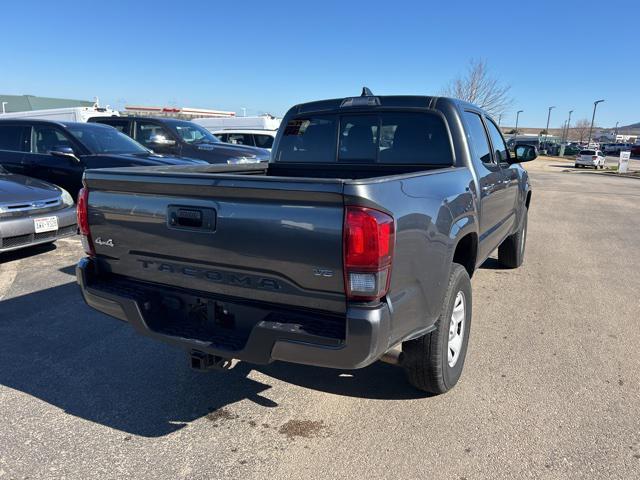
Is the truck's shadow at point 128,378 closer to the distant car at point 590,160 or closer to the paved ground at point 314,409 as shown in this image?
the paved ground at point 314,409

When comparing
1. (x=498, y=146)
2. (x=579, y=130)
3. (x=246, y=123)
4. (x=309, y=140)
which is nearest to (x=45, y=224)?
(x=309, y=140)

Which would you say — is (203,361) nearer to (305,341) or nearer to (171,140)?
(305,341)

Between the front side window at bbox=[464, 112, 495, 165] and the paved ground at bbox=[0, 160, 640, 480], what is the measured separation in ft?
4.97

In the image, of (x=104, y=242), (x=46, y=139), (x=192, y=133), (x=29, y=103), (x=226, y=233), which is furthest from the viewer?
(x=29, y=103)

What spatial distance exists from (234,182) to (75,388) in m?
1.95

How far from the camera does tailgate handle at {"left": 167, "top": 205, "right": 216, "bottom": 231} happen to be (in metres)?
2.62

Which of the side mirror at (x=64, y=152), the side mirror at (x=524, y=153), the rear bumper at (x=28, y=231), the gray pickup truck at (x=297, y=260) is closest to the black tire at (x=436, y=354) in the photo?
the gray pickup truck at (x=297, y=260)

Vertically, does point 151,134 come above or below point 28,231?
above

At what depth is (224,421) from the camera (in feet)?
9.84

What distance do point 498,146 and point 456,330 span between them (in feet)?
8.17

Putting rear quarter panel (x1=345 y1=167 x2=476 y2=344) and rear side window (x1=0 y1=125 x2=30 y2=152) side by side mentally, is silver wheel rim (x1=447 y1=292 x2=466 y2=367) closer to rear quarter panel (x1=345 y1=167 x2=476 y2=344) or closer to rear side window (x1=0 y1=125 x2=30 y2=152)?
rear quarter panel (x1=345 y1=167 x2=476 y2=344)

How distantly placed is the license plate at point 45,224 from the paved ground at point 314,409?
146cm

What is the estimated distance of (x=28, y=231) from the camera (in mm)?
6027

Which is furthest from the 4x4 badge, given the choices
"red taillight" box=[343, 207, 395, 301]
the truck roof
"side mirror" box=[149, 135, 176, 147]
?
"side mirror" box=[149, 135, 176, 147]
